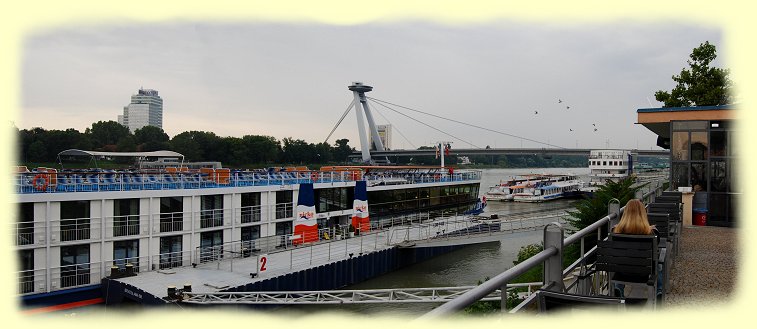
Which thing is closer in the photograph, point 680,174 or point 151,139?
point 680,174

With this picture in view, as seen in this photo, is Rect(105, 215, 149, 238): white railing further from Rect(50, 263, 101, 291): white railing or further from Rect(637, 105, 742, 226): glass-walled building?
Rect(637, 105, 742, 226): glass-walled building

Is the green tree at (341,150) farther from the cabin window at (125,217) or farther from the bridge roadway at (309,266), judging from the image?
the cabin window at (125,217)

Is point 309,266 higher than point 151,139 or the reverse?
the reverse

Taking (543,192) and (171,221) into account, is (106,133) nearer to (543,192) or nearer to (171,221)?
(543,192)

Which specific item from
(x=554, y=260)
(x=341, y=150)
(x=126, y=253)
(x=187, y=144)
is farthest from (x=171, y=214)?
(x=341, y=150)

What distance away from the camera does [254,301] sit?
50.9ft

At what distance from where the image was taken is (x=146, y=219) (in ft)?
62.1

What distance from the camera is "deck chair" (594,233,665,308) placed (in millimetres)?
4832

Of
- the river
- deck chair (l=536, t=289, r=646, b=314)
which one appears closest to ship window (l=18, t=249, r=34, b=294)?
the river

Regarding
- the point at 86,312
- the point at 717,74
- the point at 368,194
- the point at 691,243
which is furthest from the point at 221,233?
the point at 717,74

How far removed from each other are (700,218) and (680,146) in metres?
2.00

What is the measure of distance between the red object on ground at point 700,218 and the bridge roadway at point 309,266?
448cm

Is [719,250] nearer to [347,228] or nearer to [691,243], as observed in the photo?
[691,243]

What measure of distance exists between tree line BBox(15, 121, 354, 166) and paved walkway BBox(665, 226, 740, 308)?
66915mm
